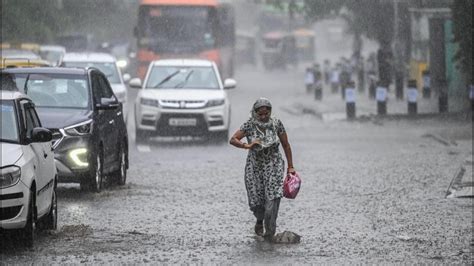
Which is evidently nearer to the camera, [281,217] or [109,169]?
[281,217]

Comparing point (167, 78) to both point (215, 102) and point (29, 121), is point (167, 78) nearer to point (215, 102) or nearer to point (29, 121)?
point (215, 102)

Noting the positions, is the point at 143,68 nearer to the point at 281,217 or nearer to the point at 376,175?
the point at 376,175

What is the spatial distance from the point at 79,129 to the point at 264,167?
4399 mm

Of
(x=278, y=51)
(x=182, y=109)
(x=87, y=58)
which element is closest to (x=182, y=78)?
(x=182, y=109)

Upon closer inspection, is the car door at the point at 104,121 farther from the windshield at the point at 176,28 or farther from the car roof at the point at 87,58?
the windshield at the point at 176,28

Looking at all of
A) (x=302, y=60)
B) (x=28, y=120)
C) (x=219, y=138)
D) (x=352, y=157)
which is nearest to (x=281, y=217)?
(x=28, y=120)

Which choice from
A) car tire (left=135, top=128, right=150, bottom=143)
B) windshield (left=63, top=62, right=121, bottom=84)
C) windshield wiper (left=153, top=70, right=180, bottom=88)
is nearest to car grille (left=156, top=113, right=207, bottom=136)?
car tire (left=135, top=128, right=150, bottom=143)

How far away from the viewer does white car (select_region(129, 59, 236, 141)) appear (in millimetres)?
26359

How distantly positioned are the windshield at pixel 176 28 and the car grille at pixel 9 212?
30862 millimetres

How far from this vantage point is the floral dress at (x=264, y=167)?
12.8m

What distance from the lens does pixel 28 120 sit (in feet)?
42.3

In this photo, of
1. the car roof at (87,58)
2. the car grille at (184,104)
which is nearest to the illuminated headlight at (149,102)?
the car grille at (184,104)

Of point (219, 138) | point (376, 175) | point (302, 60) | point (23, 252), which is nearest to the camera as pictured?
point (23, 252)

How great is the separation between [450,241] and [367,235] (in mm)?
807
